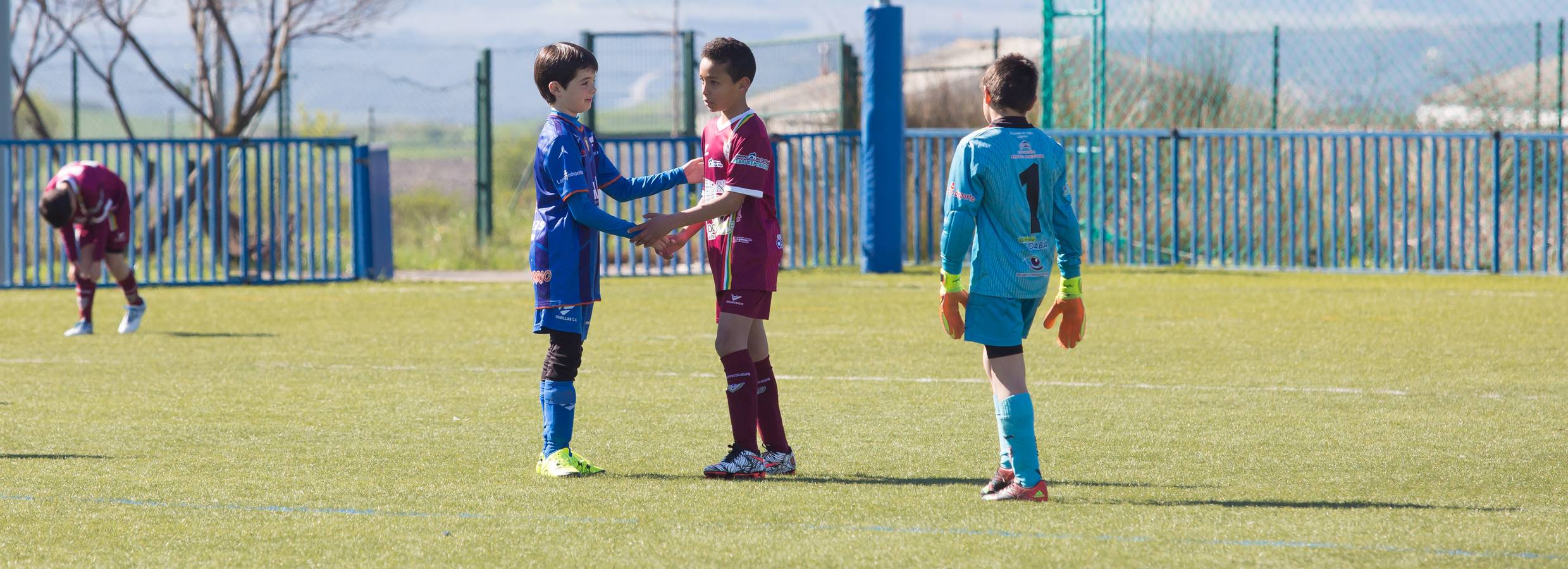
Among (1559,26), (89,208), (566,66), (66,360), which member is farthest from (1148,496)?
(1559,26)

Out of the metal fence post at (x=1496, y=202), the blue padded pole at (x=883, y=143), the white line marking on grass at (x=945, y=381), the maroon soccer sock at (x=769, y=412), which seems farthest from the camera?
the blue padded pole at (x=883, y=143)

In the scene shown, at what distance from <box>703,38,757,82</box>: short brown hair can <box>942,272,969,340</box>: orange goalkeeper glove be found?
1016 mm

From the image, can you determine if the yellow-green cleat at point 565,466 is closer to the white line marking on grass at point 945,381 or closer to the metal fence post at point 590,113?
the white line marking on grass at point 945,381

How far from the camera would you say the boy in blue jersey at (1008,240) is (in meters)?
5.16

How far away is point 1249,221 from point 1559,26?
18.4 ft

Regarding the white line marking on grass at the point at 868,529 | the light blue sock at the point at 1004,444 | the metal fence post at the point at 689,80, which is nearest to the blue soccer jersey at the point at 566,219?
the white line marking on grass at the point at 868,529

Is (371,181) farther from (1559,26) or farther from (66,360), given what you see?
(1559,26)

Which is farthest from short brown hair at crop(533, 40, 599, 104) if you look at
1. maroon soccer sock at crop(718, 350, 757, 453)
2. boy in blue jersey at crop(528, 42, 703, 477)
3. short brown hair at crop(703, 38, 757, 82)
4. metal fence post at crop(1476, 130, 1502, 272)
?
metal fence post at crop(1476, 130, 1502, 272)

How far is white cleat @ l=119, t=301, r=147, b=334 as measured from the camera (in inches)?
431

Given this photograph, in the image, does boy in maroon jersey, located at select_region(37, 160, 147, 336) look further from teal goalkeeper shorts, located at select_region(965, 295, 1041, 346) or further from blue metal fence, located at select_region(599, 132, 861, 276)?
teal goalkeeper shorts, located at select_region(965, 295, 1041, 346)

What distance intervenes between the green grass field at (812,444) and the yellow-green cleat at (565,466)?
0.20 ft

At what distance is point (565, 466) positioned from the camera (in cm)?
569

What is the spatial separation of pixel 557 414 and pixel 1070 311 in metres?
1.75

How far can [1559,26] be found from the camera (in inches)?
736
